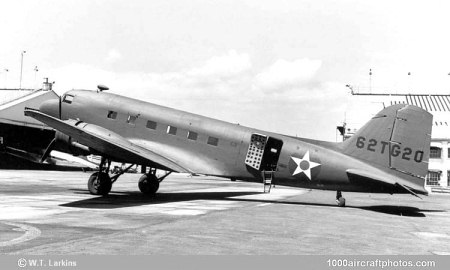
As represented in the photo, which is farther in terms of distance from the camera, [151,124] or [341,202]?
[151,124]

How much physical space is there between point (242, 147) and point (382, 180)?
633 cm

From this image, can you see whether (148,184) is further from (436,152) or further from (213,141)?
(436,152)

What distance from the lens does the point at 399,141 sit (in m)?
19.4

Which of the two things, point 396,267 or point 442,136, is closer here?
point 396,267

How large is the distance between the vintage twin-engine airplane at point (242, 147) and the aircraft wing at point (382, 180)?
4cm

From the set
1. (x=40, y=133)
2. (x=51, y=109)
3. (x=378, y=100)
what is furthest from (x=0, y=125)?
(x=378, y=100)

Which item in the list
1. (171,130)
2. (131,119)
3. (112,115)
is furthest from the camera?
(112,115)

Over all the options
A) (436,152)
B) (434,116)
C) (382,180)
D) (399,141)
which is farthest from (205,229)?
(434,116)

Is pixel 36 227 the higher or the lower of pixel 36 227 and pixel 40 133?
the lower

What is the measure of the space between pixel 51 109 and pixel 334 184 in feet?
50.4

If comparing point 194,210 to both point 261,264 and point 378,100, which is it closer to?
point 261,264

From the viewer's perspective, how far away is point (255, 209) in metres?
18.7

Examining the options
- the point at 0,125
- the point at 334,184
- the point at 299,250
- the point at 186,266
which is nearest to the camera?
the point at 186,266

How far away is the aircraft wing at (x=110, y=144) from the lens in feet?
61.2
